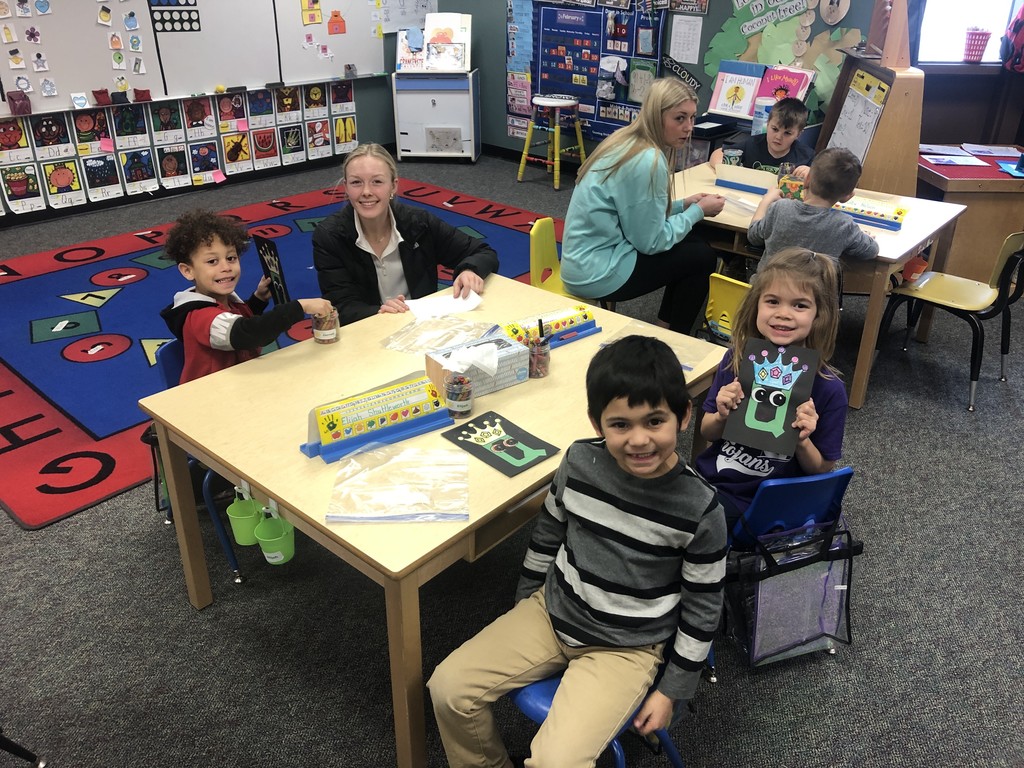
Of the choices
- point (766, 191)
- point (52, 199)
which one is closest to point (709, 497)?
point (766, 191)

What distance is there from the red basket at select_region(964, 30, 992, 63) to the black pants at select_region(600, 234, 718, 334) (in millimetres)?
2781

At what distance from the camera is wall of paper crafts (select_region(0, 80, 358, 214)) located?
4.97m

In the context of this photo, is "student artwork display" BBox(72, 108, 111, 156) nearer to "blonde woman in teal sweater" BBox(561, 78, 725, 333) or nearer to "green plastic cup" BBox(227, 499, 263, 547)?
"blonde woman in teal sweater" BBox(561, 78, 725, 333)

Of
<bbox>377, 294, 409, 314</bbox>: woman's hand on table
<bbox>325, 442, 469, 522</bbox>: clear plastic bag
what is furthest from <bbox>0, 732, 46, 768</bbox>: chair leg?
<bbox>377, 294, 409, 314</bbox>: woman's hand on table

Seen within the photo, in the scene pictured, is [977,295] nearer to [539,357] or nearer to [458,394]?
[539,357]

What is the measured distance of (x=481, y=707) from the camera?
147 centimetres

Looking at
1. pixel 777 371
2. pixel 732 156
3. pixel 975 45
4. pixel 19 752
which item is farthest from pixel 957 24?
pixel 19 752

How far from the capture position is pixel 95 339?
11.8 ft

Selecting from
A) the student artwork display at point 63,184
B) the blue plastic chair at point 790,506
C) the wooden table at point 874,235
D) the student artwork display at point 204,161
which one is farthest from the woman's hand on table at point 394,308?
the student artwork display at point 204,161

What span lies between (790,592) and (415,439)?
1.00 meters

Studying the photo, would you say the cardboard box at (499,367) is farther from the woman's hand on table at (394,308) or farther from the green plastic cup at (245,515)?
the green plastic cup at (245,515)

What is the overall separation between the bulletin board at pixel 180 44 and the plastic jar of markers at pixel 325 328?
387 cm

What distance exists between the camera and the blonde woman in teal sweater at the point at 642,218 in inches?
110

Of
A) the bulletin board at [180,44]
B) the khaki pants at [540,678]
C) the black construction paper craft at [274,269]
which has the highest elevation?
the bulletin board at [180,44]
